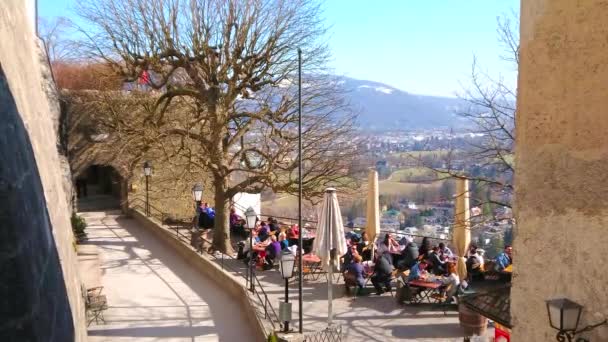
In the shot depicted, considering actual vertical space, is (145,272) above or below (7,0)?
below

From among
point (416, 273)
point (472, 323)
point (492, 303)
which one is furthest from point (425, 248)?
point (492, 303)

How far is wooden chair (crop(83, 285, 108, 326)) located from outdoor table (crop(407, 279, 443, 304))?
20.3ft

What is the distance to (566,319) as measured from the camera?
3.98 metres

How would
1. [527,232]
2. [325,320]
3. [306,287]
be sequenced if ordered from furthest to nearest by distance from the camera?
[306,287] → [325,320] → [527,232]

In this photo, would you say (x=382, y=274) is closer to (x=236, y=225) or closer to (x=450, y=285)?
(x=450, y=285)

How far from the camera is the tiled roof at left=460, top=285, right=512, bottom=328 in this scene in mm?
5121

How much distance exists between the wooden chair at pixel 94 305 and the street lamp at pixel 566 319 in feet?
30.1

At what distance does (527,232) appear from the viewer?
456 centimetres

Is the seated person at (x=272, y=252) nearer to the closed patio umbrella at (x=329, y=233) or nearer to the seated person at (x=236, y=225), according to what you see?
the closed patio umbrella at (x=329, y=233)

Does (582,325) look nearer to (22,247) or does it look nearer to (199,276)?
(22,247)

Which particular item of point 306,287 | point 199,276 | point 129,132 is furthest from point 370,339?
point 129,132

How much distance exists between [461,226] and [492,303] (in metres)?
7.52

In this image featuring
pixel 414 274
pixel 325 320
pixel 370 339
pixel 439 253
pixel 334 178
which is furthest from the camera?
pixel 334 178

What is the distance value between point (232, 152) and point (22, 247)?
17500mm
